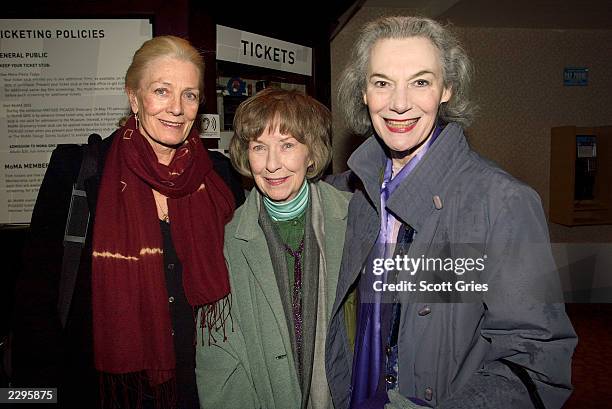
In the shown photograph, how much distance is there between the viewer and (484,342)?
112 cm

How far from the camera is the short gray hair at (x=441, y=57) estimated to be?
1258 millimetres

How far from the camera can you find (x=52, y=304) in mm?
1492

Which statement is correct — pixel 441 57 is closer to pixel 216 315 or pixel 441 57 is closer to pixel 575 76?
pixel 216 315

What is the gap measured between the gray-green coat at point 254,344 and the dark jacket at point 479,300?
151mm

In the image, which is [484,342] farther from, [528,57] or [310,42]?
[528,57]

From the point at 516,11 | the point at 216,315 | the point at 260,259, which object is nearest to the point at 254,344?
the point at 216,315

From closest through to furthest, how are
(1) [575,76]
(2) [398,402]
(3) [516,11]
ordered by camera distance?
(2) [398,402], (3) [516,11], (1) [575,76]

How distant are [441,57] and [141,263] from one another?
45.1 inches

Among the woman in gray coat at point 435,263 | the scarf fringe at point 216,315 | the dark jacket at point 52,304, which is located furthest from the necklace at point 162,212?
the woman in gray coat at point 435,263

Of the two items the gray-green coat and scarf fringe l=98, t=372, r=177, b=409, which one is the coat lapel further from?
scarf fringe l=98, t=372, r=177, b=409

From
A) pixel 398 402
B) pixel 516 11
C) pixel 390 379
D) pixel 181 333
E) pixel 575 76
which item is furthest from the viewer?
pixel 575 76

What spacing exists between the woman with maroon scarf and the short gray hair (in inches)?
22.5

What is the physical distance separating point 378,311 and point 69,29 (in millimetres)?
2325

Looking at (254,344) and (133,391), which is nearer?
(254,344)
